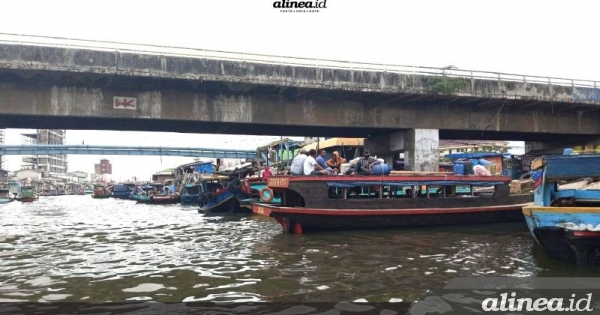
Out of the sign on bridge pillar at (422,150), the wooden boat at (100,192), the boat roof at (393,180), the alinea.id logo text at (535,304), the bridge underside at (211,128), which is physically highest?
the bridge underside at (211,128)

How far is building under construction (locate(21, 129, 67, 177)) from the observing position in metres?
86.0

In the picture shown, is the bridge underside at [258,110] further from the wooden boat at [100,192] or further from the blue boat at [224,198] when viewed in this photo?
the wooden boat at [100,192]

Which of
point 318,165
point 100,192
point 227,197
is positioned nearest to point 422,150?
point 318,165

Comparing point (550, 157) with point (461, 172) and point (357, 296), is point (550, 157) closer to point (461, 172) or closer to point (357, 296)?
point (357, 296)

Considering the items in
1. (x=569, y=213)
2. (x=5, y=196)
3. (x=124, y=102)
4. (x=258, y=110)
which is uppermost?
(x=124, y=102)

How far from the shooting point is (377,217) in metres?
11.5

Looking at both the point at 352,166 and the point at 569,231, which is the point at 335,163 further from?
the point at 569,231

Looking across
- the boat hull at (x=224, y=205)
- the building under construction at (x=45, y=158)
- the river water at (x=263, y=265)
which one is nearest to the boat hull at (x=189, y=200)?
the boat hull at (x=224, y=205)

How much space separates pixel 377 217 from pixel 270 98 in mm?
6409

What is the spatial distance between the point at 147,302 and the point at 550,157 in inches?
245

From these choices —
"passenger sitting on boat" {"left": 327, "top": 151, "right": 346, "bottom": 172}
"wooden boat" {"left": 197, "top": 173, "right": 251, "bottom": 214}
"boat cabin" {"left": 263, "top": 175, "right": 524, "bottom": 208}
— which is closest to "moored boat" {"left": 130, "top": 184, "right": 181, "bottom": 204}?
"wooden boat" {"left": 197, "top": 173, "right": 251, "bottom": 214}

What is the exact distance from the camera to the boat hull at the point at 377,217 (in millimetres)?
11000

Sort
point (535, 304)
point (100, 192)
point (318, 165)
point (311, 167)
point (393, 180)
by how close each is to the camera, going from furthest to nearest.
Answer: point (100, 192) < point (393, 180) < point (318, 165) < point (311, 167) < point (535, 304)

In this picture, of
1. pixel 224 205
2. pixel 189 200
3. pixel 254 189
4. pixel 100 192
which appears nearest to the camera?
pixel 254 189
